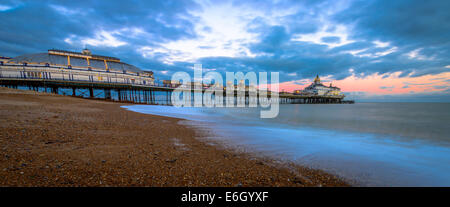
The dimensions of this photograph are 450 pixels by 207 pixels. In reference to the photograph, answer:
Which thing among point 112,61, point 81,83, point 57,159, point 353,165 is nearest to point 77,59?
point 112,61

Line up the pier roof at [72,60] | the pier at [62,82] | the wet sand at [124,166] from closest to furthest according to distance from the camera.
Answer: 1. the wet sand at [124,166]
2. the pier at [62,82]
3. the pier roof at [72,60]

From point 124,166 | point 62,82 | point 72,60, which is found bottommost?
point 124,166

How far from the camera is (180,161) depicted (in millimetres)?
3084

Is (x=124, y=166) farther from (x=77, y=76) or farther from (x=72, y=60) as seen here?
(x=72, y=60)

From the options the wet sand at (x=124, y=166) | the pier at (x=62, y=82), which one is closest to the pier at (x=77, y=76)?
the pier at (x=62, y=82)

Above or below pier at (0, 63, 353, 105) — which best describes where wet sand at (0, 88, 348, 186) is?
below

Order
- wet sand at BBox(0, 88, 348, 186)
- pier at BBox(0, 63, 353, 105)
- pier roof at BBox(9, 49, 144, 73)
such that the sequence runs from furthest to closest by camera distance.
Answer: pier roof at BBox(9, 49, 144, 73) < pier at BBox(0, 63, 353, 105) < wet sand at BBox(0, 88, 348, 186)

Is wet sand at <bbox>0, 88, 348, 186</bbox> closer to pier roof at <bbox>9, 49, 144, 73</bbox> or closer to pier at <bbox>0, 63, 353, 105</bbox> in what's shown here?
pier at <bbox>0, 63, 353, 105</bbox>

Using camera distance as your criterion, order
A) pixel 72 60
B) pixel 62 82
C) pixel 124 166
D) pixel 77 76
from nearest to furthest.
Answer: pixel 124 166
pixel 62 82
pixel 77 76
pixel 72 60

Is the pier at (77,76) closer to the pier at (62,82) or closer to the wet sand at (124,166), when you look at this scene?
the pier at (62,82)

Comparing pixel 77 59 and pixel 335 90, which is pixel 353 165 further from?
pixel 335 90

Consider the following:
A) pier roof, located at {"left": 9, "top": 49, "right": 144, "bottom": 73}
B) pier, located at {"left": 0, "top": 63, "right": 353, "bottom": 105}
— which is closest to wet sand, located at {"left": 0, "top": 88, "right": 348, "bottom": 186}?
pier, located at {"left": 0, "top": 63, "right": 353, "bottom": 105}

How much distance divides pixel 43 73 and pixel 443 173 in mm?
75486

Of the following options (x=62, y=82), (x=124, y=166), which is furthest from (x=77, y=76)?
(x=124, y=166)
